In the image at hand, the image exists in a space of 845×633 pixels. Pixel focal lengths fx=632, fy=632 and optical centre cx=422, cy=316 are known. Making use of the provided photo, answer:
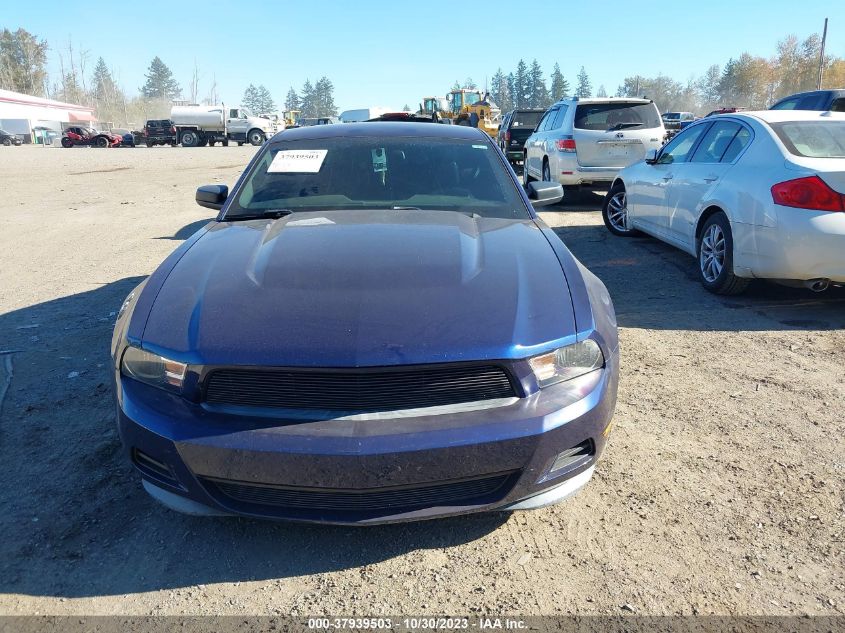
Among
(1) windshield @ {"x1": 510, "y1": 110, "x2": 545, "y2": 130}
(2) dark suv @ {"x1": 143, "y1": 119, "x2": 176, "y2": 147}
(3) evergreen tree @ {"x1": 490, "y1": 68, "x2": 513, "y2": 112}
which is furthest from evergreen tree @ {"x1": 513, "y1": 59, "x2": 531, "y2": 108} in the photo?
(1) windshield @ {"x1": 510, "y1": 110, "x2": 545, "y2": 130}

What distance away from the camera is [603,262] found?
6.99 metres

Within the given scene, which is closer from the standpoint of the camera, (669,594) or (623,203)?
(669,594)

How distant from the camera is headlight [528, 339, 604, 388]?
2.19m

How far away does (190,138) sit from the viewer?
45.1m

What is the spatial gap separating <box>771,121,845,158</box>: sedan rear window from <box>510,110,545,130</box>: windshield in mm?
13948

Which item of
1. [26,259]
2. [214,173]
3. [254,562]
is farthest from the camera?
[214,173]

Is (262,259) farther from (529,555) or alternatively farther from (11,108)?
(11,108)

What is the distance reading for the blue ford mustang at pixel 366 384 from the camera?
204 centimetres

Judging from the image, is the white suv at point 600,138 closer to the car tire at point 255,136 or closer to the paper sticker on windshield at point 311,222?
the paper sticker on windshield at point 311,222

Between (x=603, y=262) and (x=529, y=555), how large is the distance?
5.11 meters

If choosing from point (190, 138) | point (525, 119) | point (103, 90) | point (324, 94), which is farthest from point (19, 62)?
point (525, 119)

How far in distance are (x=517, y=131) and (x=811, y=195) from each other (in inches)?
559

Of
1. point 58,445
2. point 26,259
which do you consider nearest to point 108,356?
point 58,445

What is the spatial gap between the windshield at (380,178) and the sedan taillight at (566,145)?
282 inches
